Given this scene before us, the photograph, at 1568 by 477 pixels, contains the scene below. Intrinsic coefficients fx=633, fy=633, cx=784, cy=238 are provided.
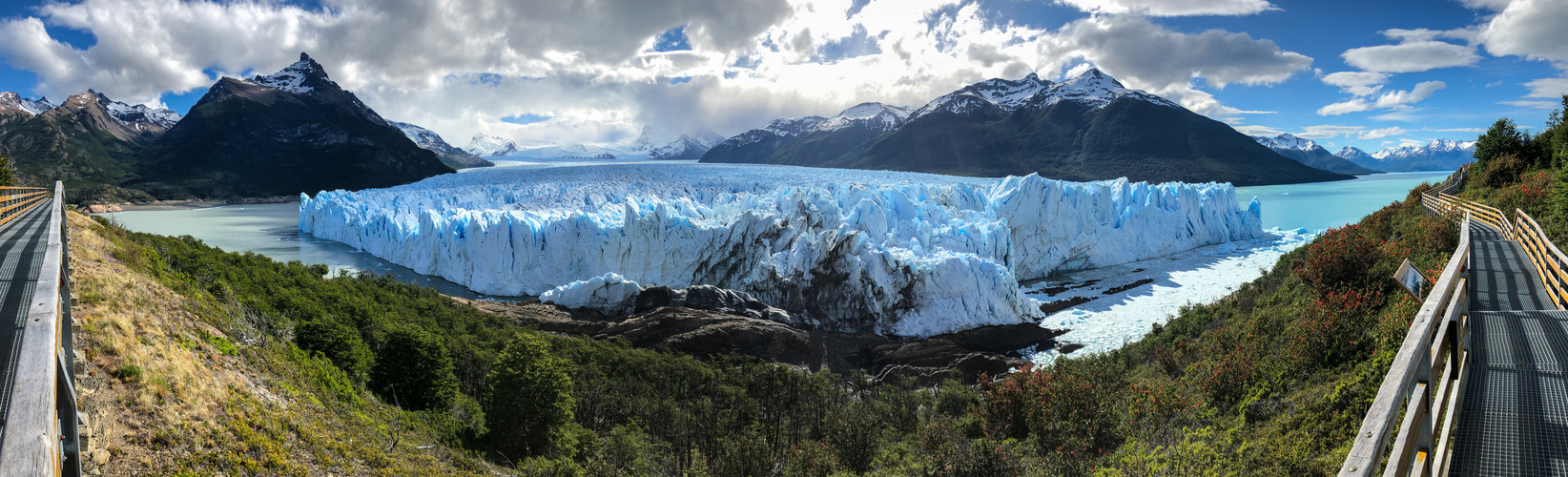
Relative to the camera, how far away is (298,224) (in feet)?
166

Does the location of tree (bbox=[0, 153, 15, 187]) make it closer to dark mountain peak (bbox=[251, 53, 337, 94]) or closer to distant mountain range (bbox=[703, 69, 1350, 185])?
distant mountain range (bbox=[703, 69, 1350, 185])

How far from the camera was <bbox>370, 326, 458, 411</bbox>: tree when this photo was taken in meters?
12.0

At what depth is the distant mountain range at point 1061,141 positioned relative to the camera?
363ft

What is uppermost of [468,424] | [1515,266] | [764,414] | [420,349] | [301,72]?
[301,72]

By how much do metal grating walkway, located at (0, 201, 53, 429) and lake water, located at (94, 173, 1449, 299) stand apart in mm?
15764

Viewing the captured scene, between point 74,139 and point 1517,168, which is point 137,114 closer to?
point 74,139

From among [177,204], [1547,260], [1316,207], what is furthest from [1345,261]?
[177,204]

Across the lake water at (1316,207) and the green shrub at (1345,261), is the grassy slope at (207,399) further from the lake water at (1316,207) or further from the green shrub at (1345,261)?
the lake water at (1316,207)

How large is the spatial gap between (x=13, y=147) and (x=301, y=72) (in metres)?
46.3

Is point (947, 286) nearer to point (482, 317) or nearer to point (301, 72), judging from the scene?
point (482, 317)

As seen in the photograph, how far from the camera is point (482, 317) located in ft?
71.6

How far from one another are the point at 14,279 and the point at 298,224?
55.3 metres

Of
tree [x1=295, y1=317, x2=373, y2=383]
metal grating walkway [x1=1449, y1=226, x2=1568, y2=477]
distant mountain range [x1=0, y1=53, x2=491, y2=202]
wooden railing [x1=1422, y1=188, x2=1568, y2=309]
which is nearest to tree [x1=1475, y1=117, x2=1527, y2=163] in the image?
wooden railing [x1=1422, y1=188, x2=1568, y2=309]

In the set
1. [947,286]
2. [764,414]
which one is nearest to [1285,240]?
[947,286]
